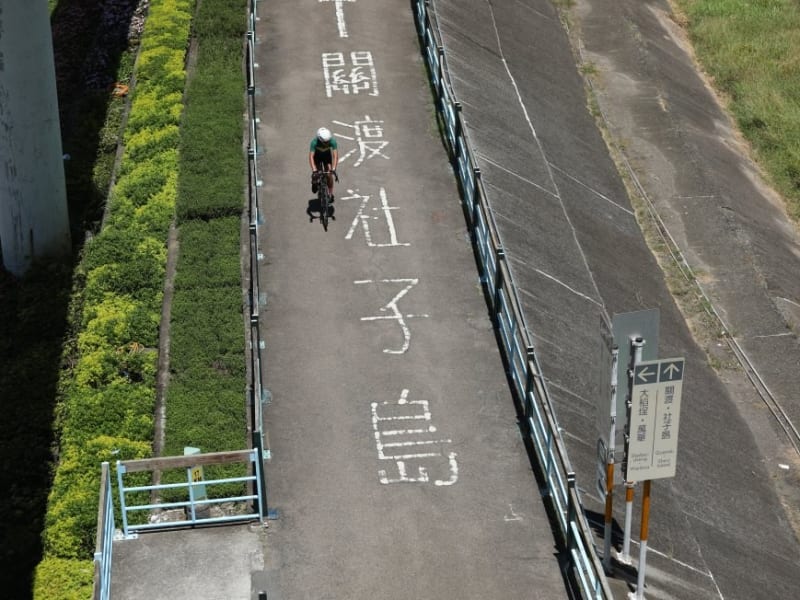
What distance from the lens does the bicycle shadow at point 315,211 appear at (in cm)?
2578

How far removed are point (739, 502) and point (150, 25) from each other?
844 inches

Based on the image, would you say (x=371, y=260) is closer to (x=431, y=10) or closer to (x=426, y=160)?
(x=426, y=160)

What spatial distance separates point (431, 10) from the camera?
35656mm

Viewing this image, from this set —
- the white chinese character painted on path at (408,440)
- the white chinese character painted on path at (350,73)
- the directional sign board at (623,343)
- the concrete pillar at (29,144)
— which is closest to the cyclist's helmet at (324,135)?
the white chinese character painted on path at (408,440)

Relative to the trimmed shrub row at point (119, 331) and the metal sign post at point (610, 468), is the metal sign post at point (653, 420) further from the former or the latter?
the trimmed shrub row at point (119, 331)

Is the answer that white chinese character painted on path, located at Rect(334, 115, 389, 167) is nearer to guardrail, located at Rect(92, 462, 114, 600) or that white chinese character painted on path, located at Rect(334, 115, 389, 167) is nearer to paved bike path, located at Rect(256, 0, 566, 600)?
paved bike path, located at Rect(256, 0, 566, 600)

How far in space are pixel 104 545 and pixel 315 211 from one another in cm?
1049

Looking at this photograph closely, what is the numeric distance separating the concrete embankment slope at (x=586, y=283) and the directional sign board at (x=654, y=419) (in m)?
3.41

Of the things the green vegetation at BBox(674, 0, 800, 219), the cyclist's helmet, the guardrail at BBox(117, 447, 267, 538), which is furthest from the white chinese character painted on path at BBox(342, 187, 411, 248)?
the green vegetation at BBox(674, 0, 800, 219)

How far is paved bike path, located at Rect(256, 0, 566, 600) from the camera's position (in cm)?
1798

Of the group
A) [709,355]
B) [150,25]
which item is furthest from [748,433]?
[150,25]

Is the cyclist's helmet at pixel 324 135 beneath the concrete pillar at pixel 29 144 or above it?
above

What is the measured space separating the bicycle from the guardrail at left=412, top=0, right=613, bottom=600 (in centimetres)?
271

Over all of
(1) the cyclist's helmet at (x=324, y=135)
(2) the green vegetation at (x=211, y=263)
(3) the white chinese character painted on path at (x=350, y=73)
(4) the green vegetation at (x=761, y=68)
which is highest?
(1) the cyclist's helmet at (x=324, y=135)
